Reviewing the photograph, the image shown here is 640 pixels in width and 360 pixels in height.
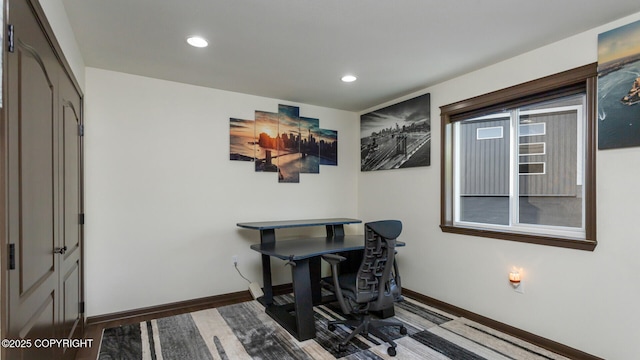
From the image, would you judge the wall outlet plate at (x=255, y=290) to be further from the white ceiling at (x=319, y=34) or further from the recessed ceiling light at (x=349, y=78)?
the recessed ceiling light at (x=349, y=78)

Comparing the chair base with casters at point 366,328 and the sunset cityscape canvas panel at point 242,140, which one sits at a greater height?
the sunset cityscape canvas panel at point 242,140

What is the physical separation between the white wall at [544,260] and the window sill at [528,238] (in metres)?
0.04

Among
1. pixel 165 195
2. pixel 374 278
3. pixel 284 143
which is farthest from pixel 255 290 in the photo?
pixel 284 143

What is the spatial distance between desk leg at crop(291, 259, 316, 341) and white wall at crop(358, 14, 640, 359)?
5.03 feet

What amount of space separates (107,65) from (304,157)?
239cm

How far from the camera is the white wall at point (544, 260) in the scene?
217 centimetres

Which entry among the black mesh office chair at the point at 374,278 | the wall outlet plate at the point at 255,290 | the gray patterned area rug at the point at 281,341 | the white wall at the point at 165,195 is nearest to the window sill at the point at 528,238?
the gray patterned area rug at the point at 281,341

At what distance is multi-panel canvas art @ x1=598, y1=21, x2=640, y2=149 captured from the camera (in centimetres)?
209

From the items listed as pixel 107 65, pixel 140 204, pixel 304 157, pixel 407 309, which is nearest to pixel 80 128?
pixel 107 65

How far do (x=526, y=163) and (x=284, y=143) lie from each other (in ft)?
8.92

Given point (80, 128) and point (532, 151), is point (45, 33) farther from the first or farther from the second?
point (532, 151)

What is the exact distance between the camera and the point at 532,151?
2.83 meters

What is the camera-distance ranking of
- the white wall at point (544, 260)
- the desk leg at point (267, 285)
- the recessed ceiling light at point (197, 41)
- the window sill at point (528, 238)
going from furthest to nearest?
1. the desk leg at point (267, 285)
2. the recessed ceiling light at point (197, 41)
3. the window sill at point (528, 238)
4. the white wall at point (544, 260)

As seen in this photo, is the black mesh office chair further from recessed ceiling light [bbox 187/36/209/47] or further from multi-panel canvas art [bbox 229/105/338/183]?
recessed ceiling light [bbox 187/36/209/47]
